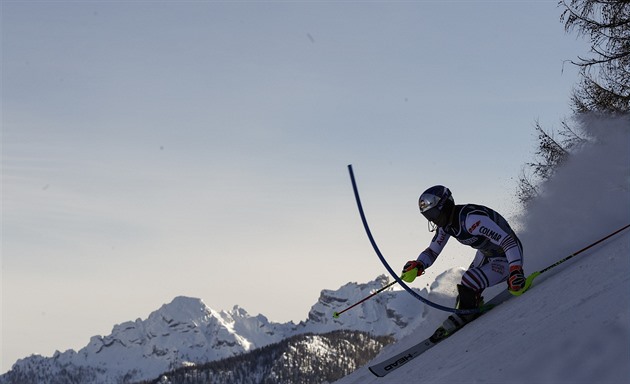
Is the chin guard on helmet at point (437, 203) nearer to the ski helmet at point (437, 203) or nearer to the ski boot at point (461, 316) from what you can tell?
the ski helmet at point (437, 203)

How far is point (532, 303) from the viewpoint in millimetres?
6434

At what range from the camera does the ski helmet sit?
8.55 metres

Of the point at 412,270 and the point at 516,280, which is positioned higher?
the point at 412,270

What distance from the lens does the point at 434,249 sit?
9422mm

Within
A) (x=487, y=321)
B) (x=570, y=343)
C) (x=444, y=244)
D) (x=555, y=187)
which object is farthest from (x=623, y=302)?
(x=555, y=187)

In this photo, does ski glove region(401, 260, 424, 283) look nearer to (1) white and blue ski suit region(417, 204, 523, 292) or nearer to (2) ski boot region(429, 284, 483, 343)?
(1) white and blue ski suit region(417, 204, 523, 292)

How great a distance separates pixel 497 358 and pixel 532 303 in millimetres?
1455

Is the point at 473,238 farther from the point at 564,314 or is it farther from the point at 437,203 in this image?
the point at 564,314

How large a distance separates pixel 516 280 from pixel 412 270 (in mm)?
1770

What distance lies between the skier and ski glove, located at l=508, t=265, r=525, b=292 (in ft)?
0.60

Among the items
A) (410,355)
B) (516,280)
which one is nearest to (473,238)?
(516,280)

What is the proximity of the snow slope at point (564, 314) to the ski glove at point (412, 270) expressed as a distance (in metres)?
0.90

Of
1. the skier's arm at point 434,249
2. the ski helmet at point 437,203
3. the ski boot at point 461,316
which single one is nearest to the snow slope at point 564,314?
the ski boot at point 461,316

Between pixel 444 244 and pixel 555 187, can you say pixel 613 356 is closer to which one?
pixel 444 244
